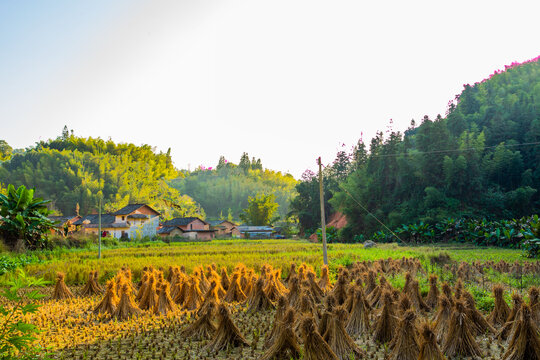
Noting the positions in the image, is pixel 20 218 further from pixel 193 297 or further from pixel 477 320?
pixel 477 320

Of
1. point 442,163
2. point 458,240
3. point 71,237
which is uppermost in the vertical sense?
point 442,163

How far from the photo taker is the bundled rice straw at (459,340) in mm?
5457

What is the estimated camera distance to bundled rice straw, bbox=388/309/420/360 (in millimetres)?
5008

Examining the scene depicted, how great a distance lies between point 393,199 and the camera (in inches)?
1505

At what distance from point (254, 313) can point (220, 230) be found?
42747 millimetres

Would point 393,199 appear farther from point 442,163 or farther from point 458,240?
point 458,240

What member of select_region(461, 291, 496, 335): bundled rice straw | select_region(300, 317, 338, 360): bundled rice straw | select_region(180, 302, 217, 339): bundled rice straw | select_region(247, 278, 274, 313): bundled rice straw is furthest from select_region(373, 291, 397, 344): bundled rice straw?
select_region(247, 278, 274, 313): bundled rice straw

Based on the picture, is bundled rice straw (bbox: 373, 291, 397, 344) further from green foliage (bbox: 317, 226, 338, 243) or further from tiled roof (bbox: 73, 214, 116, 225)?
tiled roof (bbox: 73, 214, 116, 225)

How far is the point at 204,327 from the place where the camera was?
22.3 feet

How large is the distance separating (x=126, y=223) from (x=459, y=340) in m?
38.6

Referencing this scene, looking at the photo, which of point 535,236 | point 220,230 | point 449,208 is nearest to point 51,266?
point 535,236

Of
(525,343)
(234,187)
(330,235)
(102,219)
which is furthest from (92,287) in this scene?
(234,187)

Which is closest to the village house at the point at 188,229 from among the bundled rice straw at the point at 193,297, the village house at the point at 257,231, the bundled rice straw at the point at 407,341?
the village house at the point at 257,231

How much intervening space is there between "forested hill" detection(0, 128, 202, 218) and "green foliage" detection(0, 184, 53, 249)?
113ft
